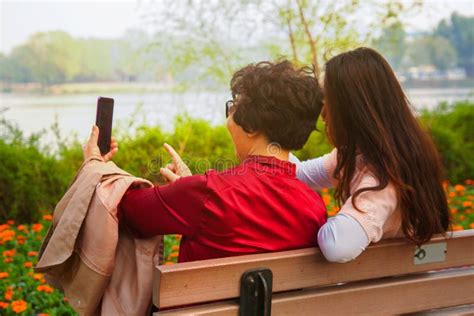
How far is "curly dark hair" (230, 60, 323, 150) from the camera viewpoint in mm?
1924

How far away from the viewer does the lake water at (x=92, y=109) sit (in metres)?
5.94

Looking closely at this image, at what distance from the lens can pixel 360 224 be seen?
6.08 ft

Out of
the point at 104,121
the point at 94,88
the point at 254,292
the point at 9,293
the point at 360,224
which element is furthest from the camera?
the point at 94,88

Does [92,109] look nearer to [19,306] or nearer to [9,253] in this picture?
[9,253]

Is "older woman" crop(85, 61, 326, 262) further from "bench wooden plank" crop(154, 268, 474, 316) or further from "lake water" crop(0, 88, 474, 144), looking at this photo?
"lake water" crop(0, 88, 474, 144)

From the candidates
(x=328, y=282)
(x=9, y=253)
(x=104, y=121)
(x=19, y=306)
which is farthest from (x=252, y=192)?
(x=9, y=253)

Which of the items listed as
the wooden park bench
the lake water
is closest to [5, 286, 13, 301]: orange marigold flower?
the wooden park bench

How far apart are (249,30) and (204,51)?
462mm

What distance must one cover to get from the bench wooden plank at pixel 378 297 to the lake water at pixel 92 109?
4.14 meters

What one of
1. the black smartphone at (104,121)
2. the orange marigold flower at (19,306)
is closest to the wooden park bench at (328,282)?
the black smartphone at (104,121)

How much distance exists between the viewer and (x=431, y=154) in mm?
2027

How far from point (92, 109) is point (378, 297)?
15.3 feet

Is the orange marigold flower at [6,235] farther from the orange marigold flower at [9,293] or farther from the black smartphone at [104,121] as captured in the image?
the black smartphone at [104,121]

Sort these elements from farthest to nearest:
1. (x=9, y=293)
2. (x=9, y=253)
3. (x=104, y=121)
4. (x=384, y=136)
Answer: (x=9, y=253) → (x=9, y=293) → (x=104, y=121) → (x=384, y=136)
